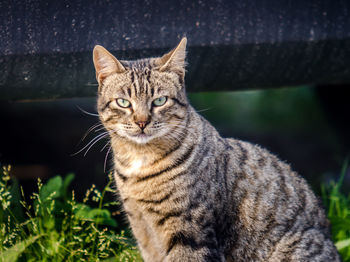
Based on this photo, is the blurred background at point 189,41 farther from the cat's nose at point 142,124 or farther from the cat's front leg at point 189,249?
the cat's front leg at point 189,249

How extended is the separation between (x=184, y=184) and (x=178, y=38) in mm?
885

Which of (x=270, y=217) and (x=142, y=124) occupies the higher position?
(x=142, y=124)

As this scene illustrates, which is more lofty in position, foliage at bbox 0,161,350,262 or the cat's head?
the cat's head

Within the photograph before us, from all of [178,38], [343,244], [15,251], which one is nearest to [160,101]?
[178,38]

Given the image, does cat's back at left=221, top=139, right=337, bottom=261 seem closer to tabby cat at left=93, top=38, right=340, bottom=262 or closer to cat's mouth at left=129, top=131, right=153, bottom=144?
tabby cat at left=93, top=38, right=340, bottom=262

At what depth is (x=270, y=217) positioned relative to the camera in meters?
2.59

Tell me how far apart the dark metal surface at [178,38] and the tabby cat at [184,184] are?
0.25 m

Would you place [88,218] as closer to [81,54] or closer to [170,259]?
[170,259]

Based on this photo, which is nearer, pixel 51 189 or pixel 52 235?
pixel 52 235

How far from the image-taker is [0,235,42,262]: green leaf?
2.33 metres

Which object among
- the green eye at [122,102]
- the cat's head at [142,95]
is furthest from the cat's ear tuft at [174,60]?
the green eye at [122,102]

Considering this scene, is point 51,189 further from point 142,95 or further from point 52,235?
point 142,95

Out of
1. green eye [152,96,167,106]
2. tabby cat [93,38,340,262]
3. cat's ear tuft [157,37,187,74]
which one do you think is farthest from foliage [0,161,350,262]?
cat's ear tuft [157,37,187,74]

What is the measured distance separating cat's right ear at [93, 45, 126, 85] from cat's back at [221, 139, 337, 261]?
809 millimetres
